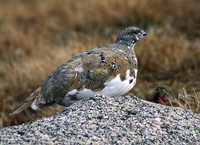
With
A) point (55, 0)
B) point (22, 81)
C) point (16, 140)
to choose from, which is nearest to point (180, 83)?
point (22, 81)

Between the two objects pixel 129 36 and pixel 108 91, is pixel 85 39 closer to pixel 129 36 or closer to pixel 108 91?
pixel 129 36

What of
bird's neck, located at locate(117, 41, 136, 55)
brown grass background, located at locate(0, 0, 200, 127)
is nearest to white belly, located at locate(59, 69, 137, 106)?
bird's neck, located at locate(117, 41, 136, 55)

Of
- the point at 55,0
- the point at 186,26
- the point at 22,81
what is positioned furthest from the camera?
the point at 55,0

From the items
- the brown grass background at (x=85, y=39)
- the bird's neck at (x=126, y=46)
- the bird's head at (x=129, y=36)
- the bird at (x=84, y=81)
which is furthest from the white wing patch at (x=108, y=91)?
the brown grass background at (x=85, y=39)

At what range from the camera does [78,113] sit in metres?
2.31

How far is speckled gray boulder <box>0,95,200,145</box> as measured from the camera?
6.70ft

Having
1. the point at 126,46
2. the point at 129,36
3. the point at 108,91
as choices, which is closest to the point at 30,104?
the point at 108,91

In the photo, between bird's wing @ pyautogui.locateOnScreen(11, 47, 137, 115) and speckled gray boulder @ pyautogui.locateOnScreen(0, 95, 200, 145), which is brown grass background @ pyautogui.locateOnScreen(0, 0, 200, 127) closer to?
bird's wing @ pyautogui.locateOnScreen(11, 47, 137, 115)

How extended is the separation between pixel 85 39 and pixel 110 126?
409 centimetres

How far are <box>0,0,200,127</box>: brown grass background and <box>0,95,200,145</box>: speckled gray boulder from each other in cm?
141

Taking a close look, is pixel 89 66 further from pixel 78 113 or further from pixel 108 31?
pixel 108 31

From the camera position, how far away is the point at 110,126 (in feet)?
7.14

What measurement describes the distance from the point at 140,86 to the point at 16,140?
248cm

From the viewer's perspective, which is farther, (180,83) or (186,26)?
(186,26)
